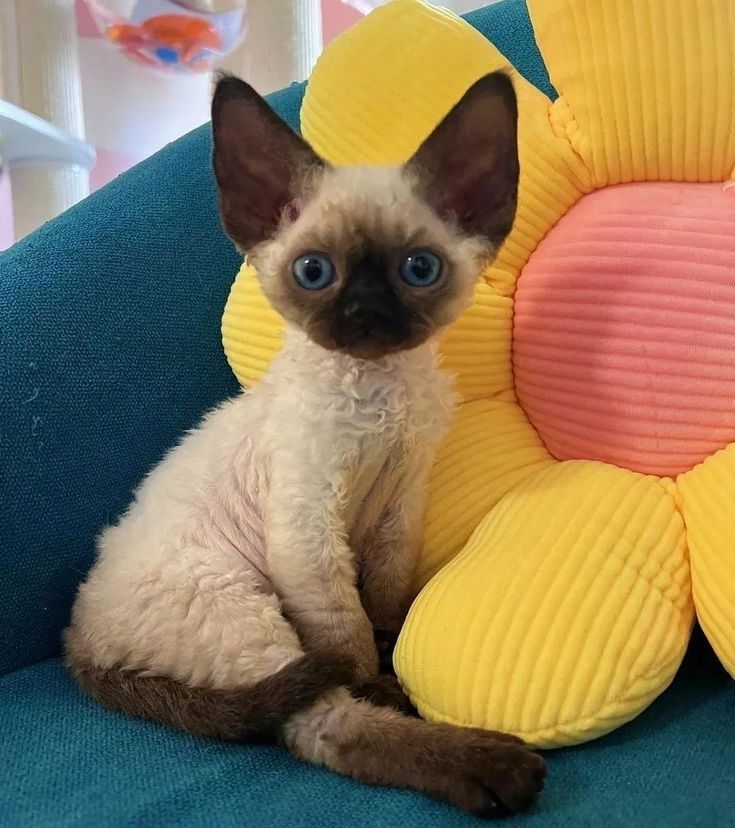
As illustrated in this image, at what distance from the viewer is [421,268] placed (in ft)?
3.28

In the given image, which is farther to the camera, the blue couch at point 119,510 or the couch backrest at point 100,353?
the couch backrest at point 100,353

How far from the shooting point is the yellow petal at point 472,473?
3.76ft

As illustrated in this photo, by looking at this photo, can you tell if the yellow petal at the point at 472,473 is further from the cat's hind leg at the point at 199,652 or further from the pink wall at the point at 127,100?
the pink wall at the point at 127,100

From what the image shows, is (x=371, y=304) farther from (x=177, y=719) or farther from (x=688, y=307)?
(x=177, y=719)

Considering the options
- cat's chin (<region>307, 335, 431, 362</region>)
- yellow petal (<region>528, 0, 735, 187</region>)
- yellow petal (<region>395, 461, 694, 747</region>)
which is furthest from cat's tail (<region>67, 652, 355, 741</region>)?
yellow petal (<region>528, 0, 735, 187</region>)

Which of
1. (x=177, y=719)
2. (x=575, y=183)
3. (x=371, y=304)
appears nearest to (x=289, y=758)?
(x=177, y=719)

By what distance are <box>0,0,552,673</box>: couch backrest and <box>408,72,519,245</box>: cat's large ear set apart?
1.36 feet

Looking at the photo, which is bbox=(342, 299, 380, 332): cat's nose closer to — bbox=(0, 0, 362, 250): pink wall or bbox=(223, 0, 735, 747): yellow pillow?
bbox=(223, 0, 735, 747): yellow pillow

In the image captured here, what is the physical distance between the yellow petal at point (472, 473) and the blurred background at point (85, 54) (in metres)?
1.06

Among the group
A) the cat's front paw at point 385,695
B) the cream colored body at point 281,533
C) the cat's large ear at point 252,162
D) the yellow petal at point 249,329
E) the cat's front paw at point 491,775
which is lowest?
the cat's front paw at point 385,695

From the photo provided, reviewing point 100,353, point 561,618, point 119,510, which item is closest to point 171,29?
point 100,353

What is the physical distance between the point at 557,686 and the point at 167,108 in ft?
5.69

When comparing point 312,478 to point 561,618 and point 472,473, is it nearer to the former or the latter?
point 472,473

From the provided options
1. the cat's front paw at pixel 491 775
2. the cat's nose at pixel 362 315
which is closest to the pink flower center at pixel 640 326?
the cat's nose at pixel 362 315
